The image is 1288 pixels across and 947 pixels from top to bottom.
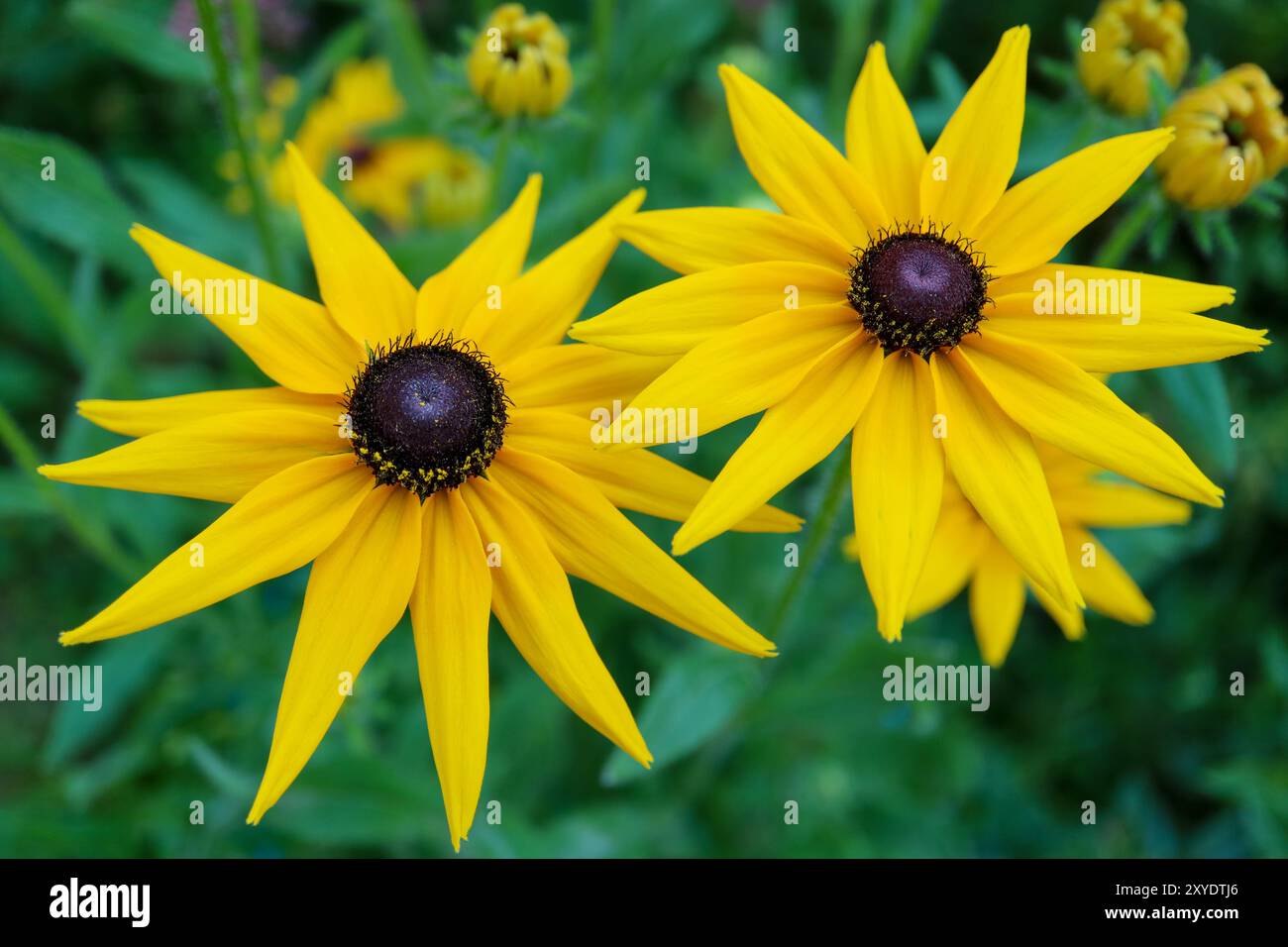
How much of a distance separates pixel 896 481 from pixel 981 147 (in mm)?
532

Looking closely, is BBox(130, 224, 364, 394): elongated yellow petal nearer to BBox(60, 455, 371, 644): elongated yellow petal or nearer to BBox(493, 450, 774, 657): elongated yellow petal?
BBox(60, 455, 371, 644): elongated yellow petal

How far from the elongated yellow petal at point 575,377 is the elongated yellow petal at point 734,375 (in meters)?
0.16

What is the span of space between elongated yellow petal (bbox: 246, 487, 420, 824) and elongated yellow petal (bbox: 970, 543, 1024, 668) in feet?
4.20

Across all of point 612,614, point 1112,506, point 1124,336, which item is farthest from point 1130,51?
point 612,614

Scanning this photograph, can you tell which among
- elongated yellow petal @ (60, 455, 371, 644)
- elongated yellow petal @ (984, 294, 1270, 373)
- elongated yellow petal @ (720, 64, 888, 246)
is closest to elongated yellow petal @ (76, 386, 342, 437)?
elongated yellow petal @ (60, 455, 371, 644)

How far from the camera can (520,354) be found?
180 centimetres

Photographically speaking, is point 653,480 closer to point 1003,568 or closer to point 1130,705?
point 1003,568

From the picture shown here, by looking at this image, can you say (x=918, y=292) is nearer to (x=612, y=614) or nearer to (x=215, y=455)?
(x=215, y=455)

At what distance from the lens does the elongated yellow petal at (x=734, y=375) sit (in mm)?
1520

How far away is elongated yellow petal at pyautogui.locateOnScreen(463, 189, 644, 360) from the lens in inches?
70.4

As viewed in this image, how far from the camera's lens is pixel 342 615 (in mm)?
1619

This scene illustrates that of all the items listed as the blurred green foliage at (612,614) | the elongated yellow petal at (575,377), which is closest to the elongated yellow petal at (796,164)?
the elongated yellow petal at (575,377)

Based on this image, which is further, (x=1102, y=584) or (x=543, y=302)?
(x=1102, y=584)

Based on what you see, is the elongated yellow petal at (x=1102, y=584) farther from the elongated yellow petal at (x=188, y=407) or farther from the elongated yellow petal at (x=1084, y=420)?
the elongated yellow petal at (x=188, y=407)
